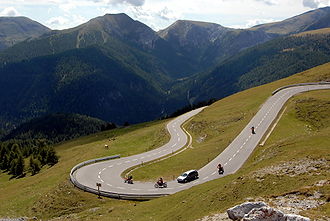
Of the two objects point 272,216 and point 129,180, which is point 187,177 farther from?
point 272,216

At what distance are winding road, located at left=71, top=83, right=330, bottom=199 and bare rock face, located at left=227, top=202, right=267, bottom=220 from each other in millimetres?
25790

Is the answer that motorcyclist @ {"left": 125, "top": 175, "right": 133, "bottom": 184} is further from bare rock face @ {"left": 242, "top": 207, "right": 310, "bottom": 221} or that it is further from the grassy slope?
bare rock face @ {"left": 242, "top": 207, "right": 310, "bottom": 221}

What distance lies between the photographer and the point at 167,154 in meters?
72.2

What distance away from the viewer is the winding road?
51.3 m

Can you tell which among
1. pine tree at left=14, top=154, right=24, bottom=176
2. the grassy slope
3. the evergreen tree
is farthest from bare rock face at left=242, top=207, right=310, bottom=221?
pine tree at left=14, top=154, right=24, bottom=176

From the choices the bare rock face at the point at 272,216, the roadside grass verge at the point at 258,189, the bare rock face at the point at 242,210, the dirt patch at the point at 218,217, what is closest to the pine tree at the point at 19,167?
the roadside grass verge at the point at 258,189

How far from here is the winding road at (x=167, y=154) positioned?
51.3m

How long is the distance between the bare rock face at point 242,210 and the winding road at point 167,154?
84.6ft

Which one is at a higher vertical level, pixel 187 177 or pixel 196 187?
pixel 196 187

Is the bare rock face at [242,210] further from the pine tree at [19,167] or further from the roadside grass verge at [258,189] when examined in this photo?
the pine tree at [19,167]

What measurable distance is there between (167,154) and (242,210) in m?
49.8

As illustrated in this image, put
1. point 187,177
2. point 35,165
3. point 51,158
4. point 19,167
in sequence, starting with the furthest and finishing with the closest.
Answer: point 19,167 < point 51,158 < point 35,165 < point 187,177

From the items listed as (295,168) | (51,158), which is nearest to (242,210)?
(295,168)

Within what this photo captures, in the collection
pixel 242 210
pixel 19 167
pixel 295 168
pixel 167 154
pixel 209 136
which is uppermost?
pixel 242 210
